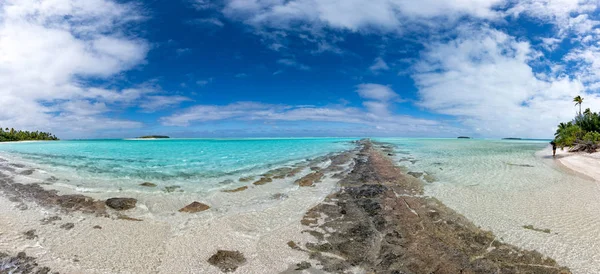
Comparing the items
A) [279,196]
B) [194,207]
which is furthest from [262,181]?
[194,207]

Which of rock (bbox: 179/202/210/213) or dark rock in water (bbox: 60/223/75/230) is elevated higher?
rock (bbox: 179/202/210/213)

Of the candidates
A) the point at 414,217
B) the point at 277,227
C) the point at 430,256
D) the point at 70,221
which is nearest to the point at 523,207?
the point at 414,217

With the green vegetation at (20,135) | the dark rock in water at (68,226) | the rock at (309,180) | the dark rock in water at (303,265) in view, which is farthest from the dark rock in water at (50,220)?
the green vegetation at (20,135)

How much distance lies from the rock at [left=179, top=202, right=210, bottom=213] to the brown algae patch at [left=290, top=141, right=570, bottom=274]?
12.7 ft

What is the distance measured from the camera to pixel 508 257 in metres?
6.01

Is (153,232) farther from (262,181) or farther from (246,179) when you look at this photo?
(246,179)

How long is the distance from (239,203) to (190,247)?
4.15 meters

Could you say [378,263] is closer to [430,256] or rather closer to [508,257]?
[430,256]

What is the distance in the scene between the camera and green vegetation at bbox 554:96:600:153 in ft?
107

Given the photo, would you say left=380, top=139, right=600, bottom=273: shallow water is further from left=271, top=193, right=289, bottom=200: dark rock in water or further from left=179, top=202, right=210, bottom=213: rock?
left=179, top=202, right=210, bottom=213: rock

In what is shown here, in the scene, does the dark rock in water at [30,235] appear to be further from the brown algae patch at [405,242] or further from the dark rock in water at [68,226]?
the brown algae patch at [405,242]

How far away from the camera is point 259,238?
721 centimetres

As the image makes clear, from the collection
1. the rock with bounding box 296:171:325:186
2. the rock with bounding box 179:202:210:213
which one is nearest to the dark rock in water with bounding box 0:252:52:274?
the rock with bounding box 179:202:210:213

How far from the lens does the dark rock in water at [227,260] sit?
18.6 feet
